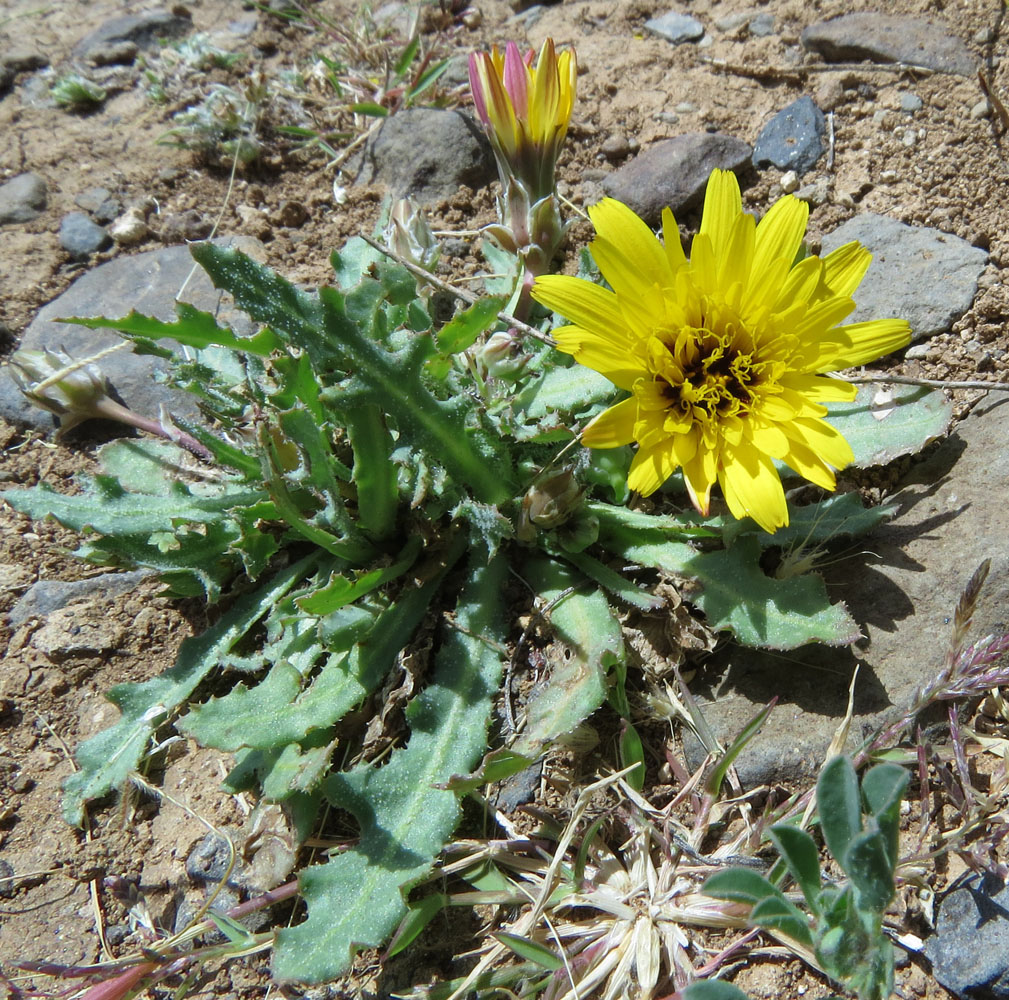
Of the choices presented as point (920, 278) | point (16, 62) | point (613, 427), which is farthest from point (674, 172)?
point (16, 62)

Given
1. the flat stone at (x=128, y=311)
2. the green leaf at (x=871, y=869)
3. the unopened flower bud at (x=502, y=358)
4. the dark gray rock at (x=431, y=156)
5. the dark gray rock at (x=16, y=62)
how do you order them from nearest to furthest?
the green leaf at (x=871, y=869), the unopened flower bud at (x=502, y=358), the flat stone at (x=128, y=311), the dark gray rock at (x=431, y=156), the dark gray rock at (x=16, y=62)

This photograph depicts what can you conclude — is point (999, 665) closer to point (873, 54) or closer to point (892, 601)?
point (892, 601)

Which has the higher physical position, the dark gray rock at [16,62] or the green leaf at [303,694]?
the dark gray rock at [16,62]

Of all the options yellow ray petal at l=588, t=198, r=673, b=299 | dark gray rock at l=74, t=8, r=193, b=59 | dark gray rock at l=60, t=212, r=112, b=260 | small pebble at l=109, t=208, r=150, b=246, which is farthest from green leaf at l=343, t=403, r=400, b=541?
dark gray rock at l=74, t=8, r=193, b=59

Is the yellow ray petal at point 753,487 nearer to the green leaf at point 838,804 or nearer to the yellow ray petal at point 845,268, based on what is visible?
the yellow ray petal at point 845,268

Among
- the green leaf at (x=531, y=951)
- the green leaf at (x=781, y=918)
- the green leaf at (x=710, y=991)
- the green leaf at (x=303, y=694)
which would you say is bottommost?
the green leaf at (x=531, y=951)

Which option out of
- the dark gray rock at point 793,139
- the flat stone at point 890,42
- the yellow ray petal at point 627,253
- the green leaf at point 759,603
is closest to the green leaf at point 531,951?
the green leaf at point 759,603

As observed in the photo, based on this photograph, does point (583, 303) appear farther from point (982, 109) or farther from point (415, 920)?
point (982, 109)
